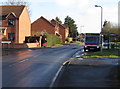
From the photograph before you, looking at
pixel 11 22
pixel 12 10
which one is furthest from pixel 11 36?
pixel 12 10

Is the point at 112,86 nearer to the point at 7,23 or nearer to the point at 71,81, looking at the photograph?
the point at 71,81

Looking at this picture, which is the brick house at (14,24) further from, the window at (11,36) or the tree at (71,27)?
the tree at (71,27)

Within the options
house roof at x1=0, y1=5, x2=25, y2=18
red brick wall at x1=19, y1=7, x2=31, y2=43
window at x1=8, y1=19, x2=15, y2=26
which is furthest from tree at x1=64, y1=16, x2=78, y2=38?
window at x1=8, y1=19, x2=15, y2=26

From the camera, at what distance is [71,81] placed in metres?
10.3

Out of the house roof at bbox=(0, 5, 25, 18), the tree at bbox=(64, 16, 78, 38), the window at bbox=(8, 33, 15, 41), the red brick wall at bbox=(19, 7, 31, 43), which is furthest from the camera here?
→ the tree at bbox=(64, 16, 78, 38)

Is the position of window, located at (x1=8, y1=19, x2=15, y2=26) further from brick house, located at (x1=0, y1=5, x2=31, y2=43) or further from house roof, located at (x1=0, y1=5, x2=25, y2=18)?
house roof, located at (x1=0, y1=5, x2=25, y2=18)

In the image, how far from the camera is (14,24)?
176ft

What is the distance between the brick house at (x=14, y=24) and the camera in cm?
5325

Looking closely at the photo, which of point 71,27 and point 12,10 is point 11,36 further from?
point 71,27

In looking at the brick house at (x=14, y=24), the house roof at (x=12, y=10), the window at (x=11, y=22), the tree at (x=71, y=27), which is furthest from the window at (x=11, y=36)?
the tree at (x=71, y=27)

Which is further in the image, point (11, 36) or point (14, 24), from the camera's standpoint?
point (11, 36)

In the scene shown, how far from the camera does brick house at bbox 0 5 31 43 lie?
53.2m

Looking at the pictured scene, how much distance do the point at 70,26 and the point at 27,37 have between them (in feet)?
231

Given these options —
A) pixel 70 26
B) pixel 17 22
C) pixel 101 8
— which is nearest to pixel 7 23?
pixel 17 22
